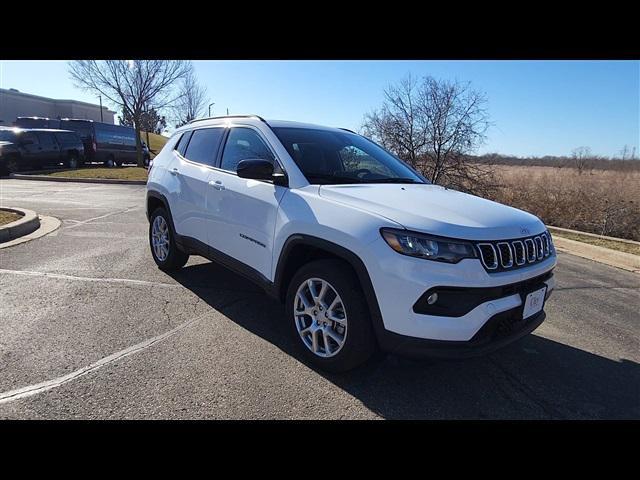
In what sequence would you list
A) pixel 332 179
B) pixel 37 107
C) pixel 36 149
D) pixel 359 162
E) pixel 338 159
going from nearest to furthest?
pixel 332 179 < pixel 338 159 < pixel 359 162 < pixel 36 149 < pixel 37 107

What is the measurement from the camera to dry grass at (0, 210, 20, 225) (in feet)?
23.0

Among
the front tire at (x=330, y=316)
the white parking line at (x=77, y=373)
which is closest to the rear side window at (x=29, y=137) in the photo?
the white parking line at (x=77, y=373)

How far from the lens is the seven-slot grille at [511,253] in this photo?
8.21 ft

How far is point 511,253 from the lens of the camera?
2.62 meters

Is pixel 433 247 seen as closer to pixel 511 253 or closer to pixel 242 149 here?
pixel 511 253

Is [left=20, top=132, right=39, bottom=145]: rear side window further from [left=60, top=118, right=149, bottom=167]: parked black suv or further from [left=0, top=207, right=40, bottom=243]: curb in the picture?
[left=0, top=207, right=40, bottom=243]: curb

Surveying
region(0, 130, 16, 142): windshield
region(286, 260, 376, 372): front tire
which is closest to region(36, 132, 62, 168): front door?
region(0, 130, 16, 142): windshield

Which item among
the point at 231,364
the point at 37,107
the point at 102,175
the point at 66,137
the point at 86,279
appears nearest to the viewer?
the point at 231,364

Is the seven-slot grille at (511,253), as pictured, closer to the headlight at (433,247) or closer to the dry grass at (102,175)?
the headlight at (433,247)

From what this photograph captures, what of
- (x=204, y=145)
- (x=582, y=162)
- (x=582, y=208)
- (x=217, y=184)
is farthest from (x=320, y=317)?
(x=582, y=162)

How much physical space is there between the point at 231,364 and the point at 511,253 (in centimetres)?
209

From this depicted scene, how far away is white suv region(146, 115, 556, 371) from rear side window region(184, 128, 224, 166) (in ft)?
0.18
